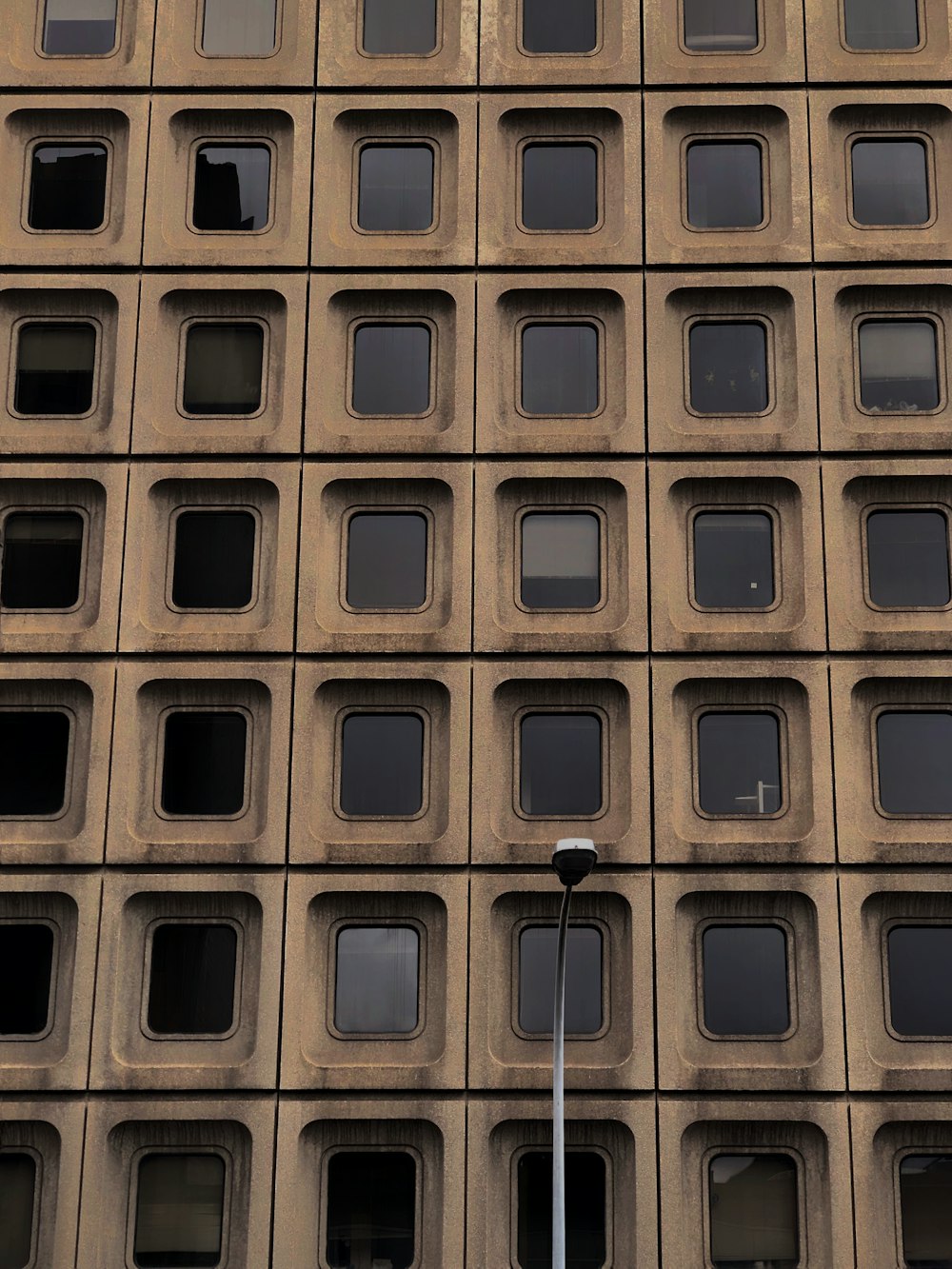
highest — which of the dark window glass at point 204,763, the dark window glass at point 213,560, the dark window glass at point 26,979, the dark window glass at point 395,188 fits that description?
the dark window glass at point 395,188

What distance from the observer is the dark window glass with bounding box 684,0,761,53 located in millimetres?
30266

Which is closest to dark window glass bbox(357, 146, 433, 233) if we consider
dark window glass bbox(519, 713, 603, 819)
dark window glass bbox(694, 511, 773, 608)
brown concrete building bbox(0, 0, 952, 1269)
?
brown concrete building bbox(0, 0, 952, 1269)

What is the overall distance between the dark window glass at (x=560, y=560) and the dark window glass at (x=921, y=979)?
286 inches

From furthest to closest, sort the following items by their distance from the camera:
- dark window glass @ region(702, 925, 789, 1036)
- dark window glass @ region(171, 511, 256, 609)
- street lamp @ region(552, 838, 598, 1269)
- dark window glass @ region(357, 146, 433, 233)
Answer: dark window glass @ region(357, 146, 433, 233) < dark window glass @ region(171, 511, 256, 609) < dark window glass @ region(702, 925, 789, 1036) < street lamp @ region(552, 838, 598, 1269)

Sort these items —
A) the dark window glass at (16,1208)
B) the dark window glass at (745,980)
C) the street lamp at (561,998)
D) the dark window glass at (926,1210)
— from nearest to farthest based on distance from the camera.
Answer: the street lamp at (561,998), the dark window glass at (926,1210), the dark window glass at (16,1208), the dark window glass at (745,980)

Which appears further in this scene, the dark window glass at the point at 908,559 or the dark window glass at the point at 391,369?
the dark window glass at the point at 391,369

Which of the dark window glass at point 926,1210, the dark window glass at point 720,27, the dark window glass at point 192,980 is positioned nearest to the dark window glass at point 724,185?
the dark window glass at point 720,27

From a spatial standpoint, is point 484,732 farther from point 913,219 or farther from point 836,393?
point 913,219

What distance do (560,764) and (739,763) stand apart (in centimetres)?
287

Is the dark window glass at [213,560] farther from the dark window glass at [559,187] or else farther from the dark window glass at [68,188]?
the dark window glass at [559,187]

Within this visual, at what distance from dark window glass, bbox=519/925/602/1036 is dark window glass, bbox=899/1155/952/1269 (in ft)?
16.9

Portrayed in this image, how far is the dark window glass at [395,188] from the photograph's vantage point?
1164 inches

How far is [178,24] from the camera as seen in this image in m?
30.5

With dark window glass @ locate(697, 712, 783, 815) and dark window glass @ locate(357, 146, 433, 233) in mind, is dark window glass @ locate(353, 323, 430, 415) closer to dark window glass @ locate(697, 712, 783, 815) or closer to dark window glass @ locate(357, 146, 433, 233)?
dark window glass @ locate(357, 146, 433, 233)
